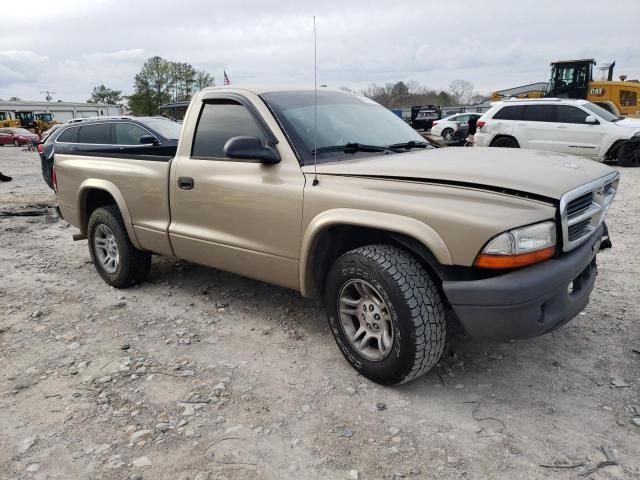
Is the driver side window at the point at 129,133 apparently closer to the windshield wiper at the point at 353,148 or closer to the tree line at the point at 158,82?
the windshield wiper at the point at 353,148

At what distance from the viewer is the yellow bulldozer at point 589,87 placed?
1886cm

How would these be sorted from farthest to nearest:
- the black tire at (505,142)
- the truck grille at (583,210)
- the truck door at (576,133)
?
the black tire at (505,142) → the truck door at (576,133) → the truck grille at (583,210)

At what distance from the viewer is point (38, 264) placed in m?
5.72

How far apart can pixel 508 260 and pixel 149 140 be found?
7.77 metres

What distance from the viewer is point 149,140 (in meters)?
8.90

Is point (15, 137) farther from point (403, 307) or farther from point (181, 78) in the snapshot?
point (403, 307)

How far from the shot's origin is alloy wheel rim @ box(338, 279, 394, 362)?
2902 mm

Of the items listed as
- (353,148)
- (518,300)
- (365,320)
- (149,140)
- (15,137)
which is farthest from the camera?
(15,137)

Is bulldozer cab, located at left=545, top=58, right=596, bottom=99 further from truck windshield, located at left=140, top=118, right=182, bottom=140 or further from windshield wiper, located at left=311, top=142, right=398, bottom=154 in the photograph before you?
windshield wiper, located at left=311, top=142, right=398, bottom=154

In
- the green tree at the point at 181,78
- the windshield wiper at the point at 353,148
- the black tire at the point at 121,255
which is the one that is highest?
the green tree at the point at 181,78

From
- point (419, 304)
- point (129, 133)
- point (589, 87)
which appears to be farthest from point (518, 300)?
point (589, 87)

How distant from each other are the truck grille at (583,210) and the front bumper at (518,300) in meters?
0.12

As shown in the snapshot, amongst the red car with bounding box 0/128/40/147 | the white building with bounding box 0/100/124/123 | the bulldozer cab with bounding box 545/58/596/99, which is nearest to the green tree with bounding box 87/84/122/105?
the white building with bounding box 0/100/124/123

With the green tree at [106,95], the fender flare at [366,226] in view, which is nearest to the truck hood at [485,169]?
the fender flare at [366,226]
